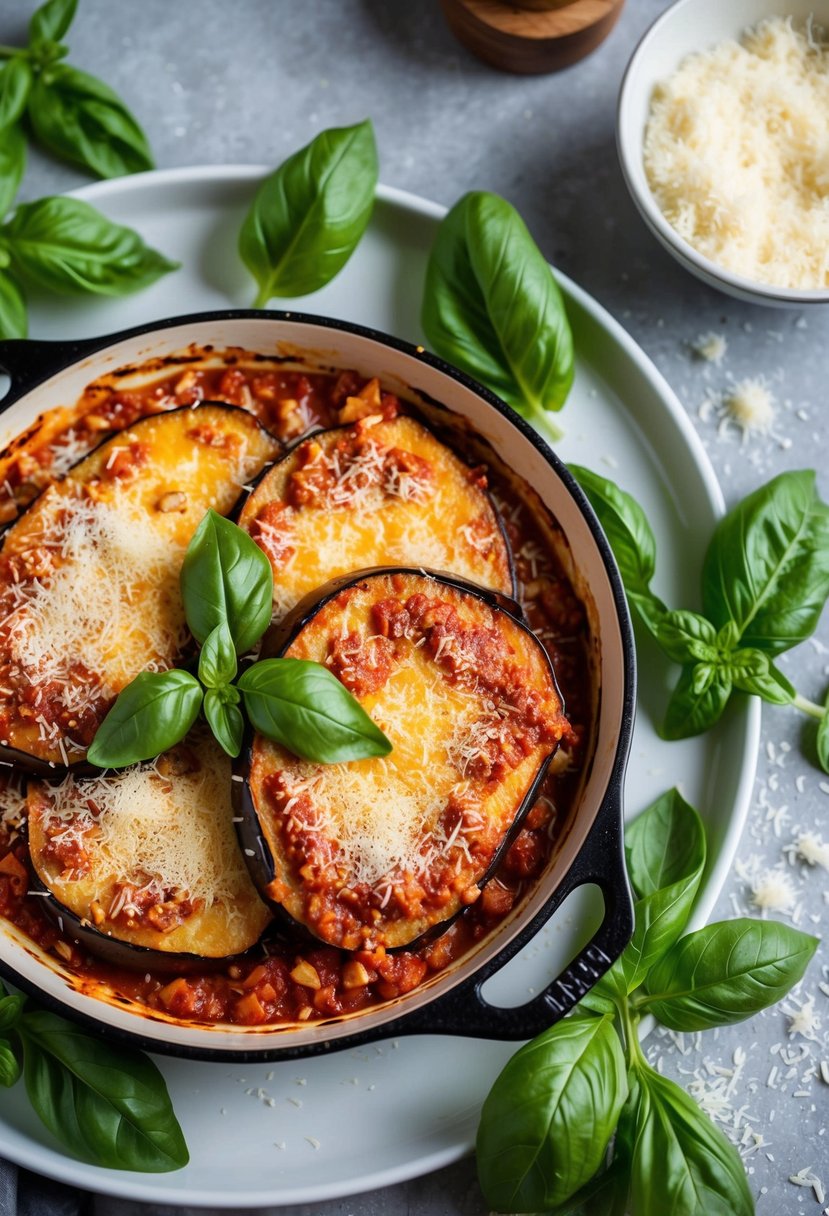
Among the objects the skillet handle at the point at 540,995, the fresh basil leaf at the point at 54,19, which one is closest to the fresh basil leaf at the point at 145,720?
the skillet handle at the point at 540,995

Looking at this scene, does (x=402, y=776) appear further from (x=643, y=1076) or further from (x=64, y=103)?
(x=64, y=103)

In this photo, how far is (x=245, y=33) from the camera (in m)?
3.21

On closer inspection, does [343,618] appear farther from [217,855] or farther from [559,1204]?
[559,1204]

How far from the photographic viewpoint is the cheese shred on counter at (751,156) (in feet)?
9.59

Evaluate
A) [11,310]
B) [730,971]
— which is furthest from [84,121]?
[730,971]

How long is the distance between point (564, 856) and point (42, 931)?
120cm

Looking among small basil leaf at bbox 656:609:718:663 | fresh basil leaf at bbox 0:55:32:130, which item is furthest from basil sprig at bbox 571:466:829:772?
fresh basil leaf at bbox 0:55:32:130

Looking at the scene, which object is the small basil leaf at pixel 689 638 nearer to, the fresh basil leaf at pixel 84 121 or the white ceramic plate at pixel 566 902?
the white ceramic plate at pixel 566 902

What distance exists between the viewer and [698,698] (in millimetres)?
2725

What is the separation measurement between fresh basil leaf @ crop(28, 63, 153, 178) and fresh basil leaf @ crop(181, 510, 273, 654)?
1303 millimetres

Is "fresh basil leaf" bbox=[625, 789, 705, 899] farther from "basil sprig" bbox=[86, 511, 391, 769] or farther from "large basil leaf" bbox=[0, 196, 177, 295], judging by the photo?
"large basil leaf" bbox=[0, 196, 177, 295]

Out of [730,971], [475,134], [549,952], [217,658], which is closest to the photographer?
[217,658]

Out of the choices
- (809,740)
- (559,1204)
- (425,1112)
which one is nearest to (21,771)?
(425,1112)

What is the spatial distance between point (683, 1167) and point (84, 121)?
9.74ft
